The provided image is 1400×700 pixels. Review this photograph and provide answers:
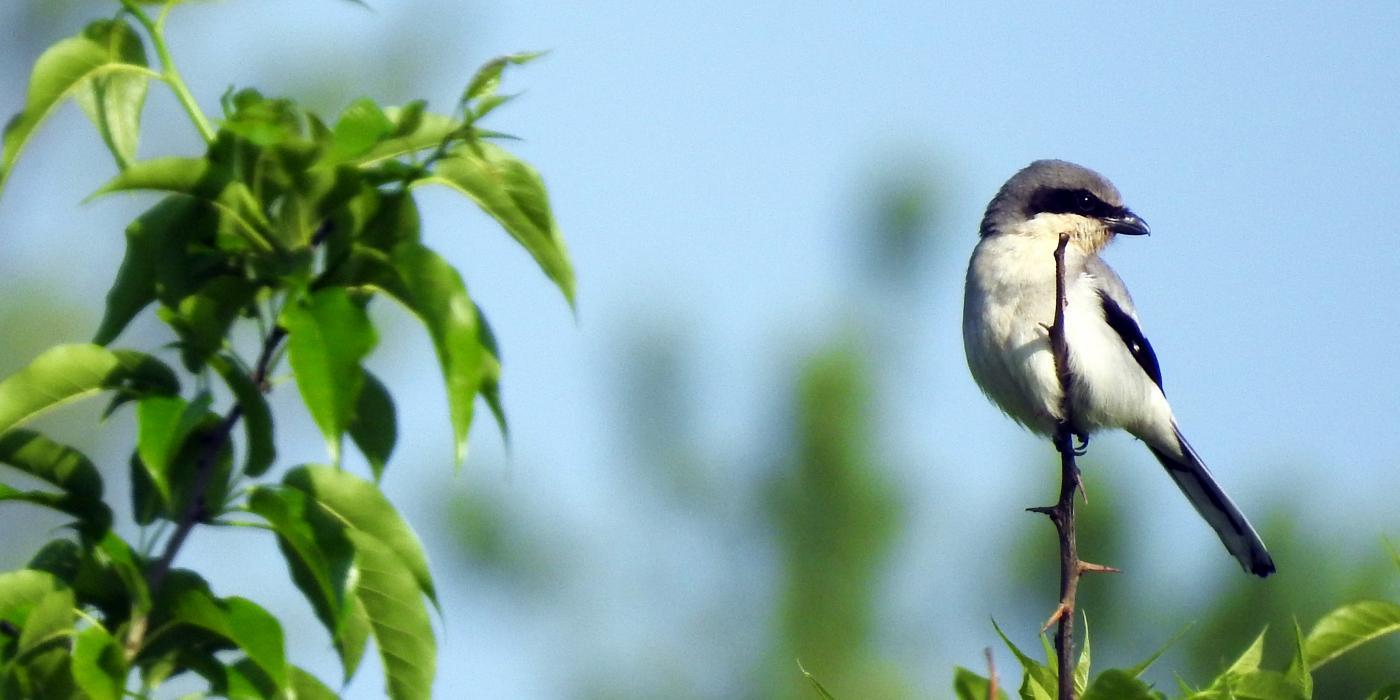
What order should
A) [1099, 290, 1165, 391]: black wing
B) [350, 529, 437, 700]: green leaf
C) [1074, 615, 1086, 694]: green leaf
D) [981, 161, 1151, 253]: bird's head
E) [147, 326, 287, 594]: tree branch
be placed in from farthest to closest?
[981, 161, 1151, 253]: bird's head
[1099, 290, 1165, 391]: black wing
[1074, 615, 1086, 694]: green leaf
[350, 529, 437, 700]: green leaf
[147, 326, 287, 594]: tree branch

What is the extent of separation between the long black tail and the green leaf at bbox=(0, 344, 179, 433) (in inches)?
185

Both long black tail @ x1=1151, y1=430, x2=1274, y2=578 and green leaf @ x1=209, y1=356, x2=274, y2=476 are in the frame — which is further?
long black tail @ x1=1151, y1=430, x2=1274, y2=578

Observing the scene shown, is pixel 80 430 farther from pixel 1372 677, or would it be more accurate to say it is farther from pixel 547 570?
pixel 1372 677

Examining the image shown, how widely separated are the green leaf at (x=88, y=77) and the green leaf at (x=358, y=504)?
455 millimetres

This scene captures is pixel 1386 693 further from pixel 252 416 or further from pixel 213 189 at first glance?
pixel 213 189

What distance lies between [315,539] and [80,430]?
16.6m

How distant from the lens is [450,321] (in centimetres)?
181

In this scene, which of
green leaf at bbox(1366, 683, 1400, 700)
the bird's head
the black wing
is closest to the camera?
A: green leaf at bbox(1366, 683, 1400, 700)

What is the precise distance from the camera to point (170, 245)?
6.18 ft

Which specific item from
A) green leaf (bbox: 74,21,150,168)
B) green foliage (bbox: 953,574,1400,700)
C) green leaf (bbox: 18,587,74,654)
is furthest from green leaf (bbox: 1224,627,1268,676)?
green leaf (bbox: 74,21,150,168)

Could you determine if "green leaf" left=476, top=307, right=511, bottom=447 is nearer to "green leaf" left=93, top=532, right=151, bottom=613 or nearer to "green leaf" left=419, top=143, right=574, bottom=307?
"green leaf" left=419, top=143, right=574, bottom=307

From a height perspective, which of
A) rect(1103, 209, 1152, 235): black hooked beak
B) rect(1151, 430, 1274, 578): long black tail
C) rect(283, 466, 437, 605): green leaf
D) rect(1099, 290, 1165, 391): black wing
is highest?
rect(283, 466, 437, 605): green leaf

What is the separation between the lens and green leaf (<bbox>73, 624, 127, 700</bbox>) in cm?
171

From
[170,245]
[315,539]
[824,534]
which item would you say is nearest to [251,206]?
[170,245]
